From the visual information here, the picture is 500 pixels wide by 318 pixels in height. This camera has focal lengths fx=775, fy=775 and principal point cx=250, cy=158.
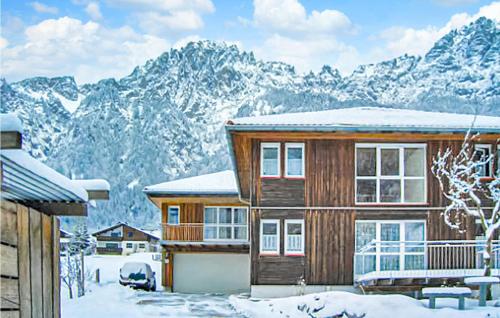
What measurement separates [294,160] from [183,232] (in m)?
11.5

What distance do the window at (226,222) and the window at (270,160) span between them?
11.3 metres

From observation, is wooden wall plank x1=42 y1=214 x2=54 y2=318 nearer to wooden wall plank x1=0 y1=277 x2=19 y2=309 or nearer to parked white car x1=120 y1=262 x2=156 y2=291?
wooden wall plank x1=0 y1=277 x2=19 y2=309

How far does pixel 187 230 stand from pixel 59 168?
4864 inches

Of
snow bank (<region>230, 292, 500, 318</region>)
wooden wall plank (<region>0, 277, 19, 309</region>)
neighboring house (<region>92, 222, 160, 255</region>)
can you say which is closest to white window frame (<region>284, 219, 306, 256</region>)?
snow bank (<region>230, 292, 500, 318</region>)

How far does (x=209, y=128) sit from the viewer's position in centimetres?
16712

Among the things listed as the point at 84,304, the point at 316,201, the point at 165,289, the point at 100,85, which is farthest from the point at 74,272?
the point at 100,85

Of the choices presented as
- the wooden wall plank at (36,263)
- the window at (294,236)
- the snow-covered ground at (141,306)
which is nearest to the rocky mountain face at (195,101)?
the snow-covered ground at (141,306)

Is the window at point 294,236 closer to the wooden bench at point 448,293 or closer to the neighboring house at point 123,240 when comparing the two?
the wooden bench at point 448,293

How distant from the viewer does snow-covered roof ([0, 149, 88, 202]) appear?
5707mm

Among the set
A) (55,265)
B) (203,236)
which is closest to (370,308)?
(55,265)

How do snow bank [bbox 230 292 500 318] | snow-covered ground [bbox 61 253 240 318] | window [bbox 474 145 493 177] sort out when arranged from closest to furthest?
snow bank [bbox 230 292 500 318], snow-covered ground [bbox 61 253 240 318], window [bbox 474 145 493 177]

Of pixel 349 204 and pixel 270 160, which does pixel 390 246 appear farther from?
pixel 270 160

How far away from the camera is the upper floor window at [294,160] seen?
71.5ft

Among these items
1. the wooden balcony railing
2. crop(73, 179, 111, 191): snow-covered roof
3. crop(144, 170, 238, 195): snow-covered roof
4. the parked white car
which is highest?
crop(73, 179, 111, 191): snow-covered roof
